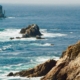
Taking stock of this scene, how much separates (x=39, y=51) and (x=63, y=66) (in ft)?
141

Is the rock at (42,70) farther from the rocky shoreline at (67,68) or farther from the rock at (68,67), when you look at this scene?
the rock at (68,67)

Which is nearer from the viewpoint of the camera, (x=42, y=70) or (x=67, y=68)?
(x=67, y=68)

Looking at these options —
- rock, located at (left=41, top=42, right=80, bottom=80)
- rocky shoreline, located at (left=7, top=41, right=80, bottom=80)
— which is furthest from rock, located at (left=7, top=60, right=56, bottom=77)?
rock, located at (left=41, top=42, right=80, bottom=80)

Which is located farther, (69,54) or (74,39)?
(74,39)

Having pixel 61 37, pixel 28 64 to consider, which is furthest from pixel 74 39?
pixel 28 64

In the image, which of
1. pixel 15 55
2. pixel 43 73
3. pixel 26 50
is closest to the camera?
pixel 43 73

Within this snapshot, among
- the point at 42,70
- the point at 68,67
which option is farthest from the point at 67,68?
the point at 42,70

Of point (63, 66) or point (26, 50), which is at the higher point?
point (63, 66)

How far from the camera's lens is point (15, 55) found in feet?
330

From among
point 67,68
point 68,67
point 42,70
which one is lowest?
point 42,70

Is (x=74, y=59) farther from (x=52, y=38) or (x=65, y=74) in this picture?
(x=52, y=38)

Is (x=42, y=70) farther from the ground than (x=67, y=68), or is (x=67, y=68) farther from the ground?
(x=67, y=68)

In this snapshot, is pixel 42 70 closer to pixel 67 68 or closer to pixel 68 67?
pixel 67 68

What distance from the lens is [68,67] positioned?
205ft
